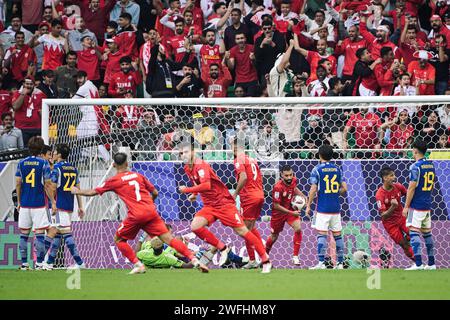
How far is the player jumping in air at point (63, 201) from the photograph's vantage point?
1497 centimetres

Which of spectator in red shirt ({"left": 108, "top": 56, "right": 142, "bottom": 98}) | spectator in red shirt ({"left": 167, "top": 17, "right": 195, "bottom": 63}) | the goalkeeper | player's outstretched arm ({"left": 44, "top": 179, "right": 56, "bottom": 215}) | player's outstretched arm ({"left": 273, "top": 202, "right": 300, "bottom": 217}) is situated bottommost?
the goalkeeper

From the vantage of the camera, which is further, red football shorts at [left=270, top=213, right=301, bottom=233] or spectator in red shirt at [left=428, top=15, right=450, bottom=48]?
spectator in red shirt at [left=428, top=15, right=450, bottom=48]

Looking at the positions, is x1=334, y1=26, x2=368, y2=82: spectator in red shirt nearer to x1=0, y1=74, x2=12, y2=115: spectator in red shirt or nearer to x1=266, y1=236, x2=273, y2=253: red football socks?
x1=266, y1=236, x2=273, y2=253: red football socks

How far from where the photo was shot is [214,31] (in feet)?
65.8

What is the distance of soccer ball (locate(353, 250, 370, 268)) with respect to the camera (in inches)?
623

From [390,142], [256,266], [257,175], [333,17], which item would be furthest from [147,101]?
[333,17]

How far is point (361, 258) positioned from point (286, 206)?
1647mm

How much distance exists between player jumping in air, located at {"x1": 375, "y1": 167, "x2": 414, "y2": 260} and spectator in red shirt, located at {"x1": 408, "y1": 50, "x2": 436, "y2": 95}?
3.42m

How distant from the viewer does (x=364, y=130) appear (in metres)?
16.5

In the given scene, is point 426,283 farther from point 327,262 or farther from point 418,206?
point 327,262

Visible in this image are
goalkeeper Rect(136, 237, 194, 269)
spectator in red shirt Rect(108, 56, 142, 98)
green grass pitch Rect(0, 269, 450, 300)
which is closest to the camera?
green grass pitch Rect(0, 269, 450, 300)

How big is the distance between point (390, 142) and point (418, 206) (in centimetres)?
236

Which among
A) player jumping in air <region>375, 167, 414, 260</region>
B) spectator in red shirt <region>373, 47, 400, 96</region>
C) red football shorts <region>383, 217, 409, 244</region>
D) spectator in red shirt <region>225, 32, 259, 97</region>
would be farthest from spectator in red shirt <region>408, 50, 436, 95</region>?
red football shorts <region>383, 217, 409, 244</region>

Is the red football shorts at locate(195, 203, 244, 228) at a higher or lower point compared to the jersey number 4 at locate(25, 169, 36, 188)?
lower
